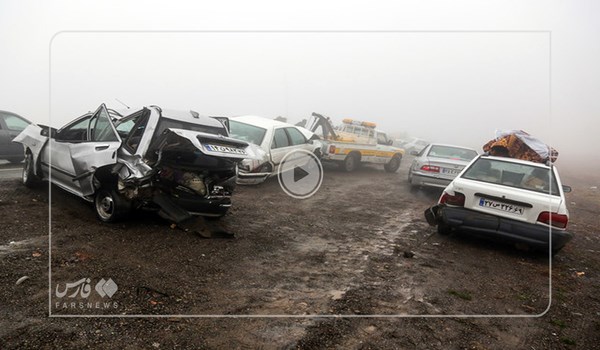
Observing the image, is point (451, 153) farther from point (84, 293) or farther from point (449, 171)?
point (84, 293)

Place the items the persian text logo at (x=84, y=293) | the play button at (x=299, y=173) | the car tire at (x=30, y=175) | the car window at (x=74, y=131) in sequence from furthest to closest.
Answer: the play button at (x=299, y=173) < the car tire at (x=30, y=175) < the car window at (x=74, y=131) < the persian text logo at (x=84, y=293)

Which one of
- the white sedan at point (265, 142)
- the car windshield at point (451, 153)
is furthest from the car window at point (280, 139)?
the car windshield at point (451, 153)

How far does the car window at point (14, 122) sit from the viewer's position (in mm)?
9305

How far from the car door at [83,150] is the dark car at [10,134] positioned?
400 centimetres

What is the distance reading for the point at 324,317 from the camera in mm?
3338

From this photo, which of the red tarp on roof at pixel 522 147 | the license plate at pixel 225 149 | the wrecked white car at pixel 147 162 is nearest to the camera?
the license plate at pixel 225 149

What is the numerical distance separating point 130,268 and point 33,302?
36.0 inches

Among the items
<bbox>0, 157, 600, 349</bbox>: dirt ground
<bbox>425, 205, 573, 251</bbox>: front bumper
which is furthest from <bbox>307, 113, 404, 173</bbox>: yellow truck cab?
<bbox>425, 205, 573, 251</bbox>: front bumper

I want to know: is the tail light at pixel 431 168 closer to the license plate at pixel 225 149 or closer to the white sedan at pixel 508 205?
the white sedan at pixel 508 205

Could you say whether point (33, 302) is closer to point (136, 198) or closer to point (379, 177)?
point (136, 198)

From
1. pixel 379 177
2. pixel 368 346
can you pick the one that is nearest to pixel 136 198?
pixel 368 346

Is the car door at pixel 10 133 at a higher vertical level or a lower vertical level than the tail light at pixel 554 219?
higher

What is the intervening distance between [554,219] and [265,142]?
20.3 ft
